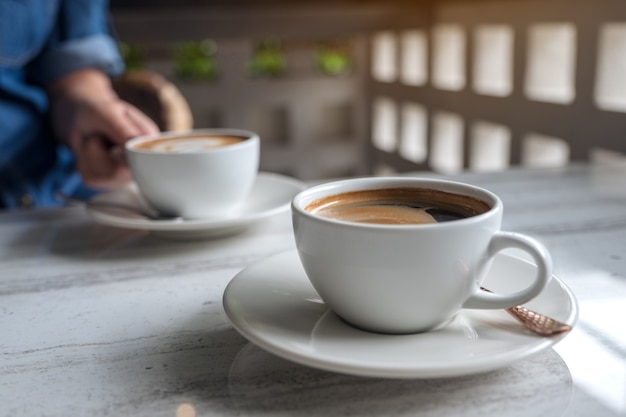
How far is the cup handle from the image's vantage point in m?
0.35

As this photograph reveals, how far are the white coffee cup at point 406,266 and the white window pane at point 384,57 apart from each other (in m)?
1.42

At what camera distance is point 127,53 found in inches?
68.1

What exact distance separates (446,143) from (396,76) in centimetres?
30

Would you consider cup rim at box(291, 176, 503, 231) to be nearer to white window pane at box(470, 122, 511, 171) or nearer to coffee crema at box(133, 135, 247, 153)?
coffee crema at box(133, 135, 247, 153)

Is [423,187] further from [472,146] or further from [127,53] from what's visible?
[127,53]

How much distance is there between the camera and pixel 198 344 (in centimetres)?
40

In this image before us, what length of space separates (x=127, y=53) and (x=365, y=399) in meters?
1.58

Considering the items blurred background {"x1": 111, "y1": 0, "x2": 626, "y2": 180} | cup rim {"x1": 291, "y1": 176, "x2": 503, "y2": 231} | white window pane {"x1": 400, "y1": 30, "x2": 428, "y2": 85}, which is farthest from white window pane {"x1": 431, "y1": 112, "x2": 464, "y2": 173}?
cup rim {"x1": 291, "y1": 176, "x2": 503, "y2": 231}

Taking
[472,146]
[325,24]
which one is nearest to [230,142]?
[472,146]

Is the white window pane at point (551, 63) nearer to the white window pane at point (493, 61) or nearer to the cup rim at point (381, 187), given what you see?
the white window pane at point (493, 61)

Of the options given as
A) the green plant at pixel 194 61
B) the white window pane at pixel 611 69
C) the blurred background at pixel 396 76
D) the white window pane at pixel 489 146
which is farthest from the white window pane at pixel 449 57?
the green plant at pixel 194 61

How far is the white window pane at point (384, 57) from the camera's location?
1.74m

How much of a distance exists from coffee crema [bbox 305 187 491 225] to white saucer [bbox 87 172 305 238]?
7.3 inches

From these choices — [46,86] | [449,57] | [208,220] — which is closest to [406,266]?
[208,220]
